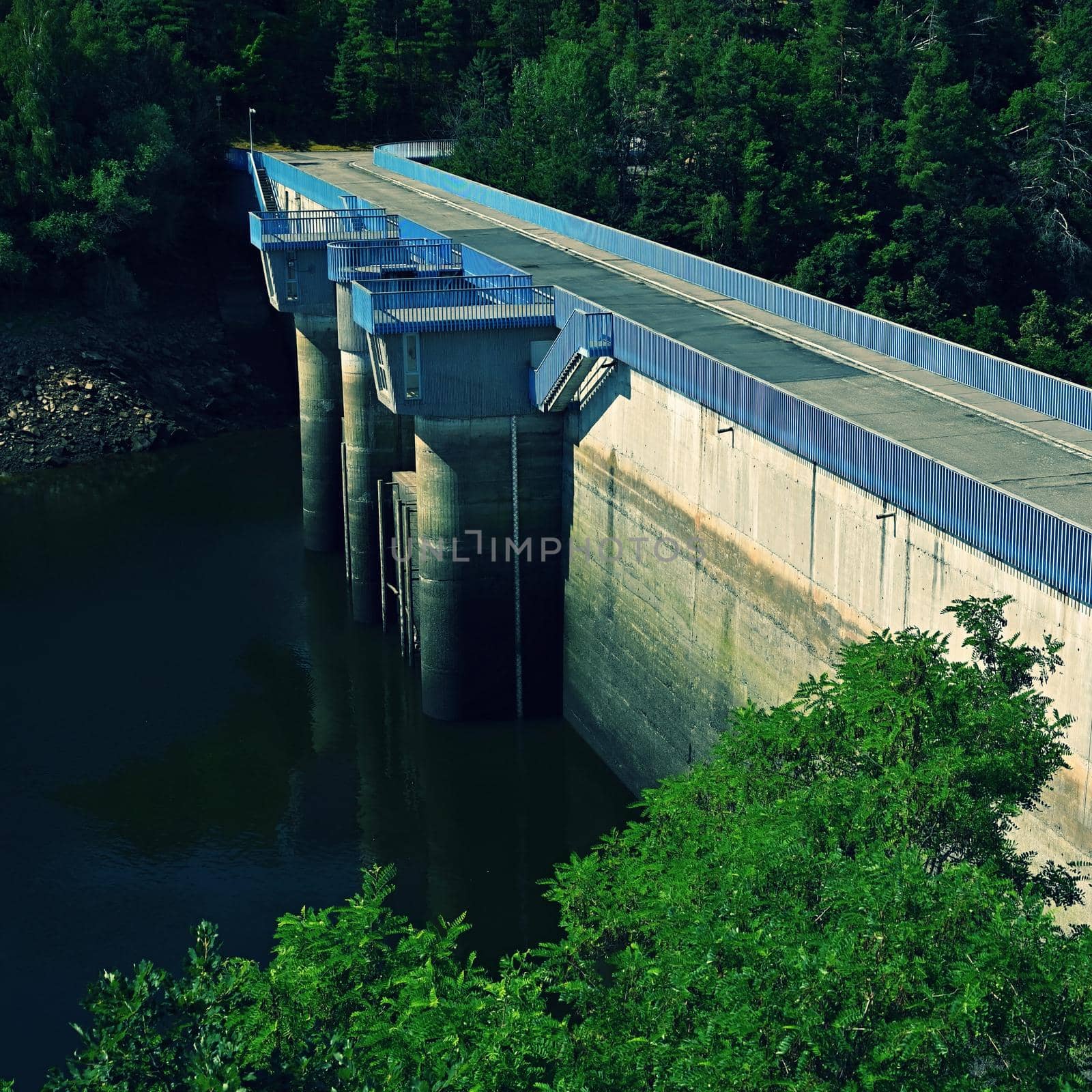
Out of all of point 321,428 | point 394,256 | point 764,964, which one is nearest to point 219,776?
point 394,256

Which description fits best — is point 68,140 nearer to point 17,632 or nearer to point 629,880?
point 17,632

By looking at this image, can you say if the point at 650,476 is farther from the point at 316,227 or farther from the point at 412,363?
the point at 316,227

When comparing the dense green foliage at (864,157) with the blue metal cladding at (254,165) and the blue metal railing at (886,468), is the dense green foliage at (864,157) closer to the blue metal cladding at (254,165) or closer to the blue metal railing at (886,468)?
the blue metal cladding at (254,165)

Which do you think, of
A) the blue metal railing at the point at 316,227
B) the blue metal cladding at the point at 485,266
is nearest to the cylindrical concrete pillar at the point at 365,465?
the blue metal cladding at the point at 485,266

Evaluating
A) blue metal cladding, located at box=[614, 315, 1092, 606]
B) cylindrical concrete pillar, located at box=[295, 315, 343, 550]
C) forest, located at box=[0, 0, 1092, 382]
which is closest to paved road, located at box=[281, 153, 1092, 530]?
blue metal cladding, located at box=[614, 315, 1092, 606]

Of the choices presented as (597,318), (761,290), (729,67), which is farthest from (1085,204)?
(597,318)

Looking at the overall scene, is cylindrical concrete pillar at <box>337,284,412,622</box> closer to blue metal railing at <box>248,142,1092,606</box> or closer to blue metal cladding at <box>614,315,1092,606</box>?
blue metal railing at <box>248,142,1092,606</box>
